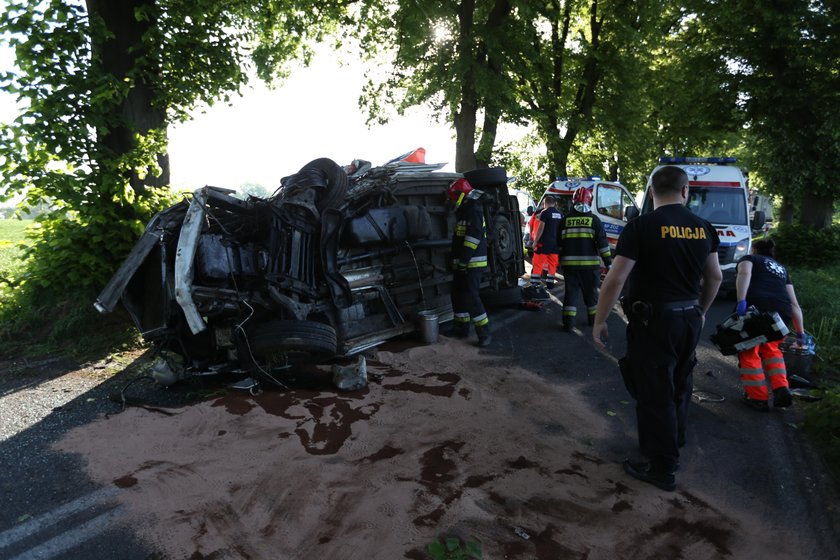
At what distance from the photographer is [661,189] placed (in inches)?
131

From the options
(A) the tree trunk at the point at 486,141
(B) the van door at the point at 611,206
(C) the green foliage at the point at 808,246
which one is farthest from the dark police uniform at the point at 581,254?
(C) the green foliage at the point at 808,246

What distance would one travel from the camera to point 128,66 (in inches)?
262

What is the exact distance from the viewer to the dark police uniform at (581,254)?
7047mm

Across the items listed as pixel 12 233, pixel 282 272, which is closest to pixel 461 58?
pixel 282 272

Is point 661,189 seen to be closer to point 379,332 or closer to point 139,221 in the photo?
point 379,332

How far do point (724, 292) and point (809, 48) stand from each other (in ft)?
26.7

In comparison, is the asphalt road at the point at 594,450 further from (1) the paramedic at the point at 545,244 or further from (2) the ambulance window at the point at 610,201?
(2) the ambulance window at the point at 610,201

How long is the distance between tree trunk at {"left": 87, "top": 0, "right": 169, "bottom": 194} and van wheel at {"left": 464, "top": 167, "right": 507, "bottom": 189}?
4.14 meters

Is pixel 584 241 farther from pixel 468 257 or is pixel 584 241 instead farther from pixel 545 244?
pixel 545 244

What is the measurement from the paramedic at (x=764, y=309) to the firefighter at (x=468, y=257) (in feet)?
8.62

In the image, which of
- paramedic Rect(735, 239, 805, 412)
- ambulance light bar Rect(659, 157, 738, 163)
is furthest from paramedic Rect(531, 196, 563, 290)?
paramedic Rect(735, 239, 805, 412)

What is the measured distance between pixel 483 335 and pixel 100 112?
16.9 ft

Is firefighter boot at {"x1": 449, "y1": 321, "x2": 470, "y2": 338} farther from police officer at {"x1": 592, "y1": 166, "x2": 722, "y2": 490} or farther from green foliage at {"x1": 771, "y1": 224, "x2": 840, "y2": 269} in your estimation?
green foliage at {"x1": 771, "y1": 224, "x2": 840, "y2": 269}

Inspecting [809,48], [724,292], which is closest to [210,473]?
[724,292]
